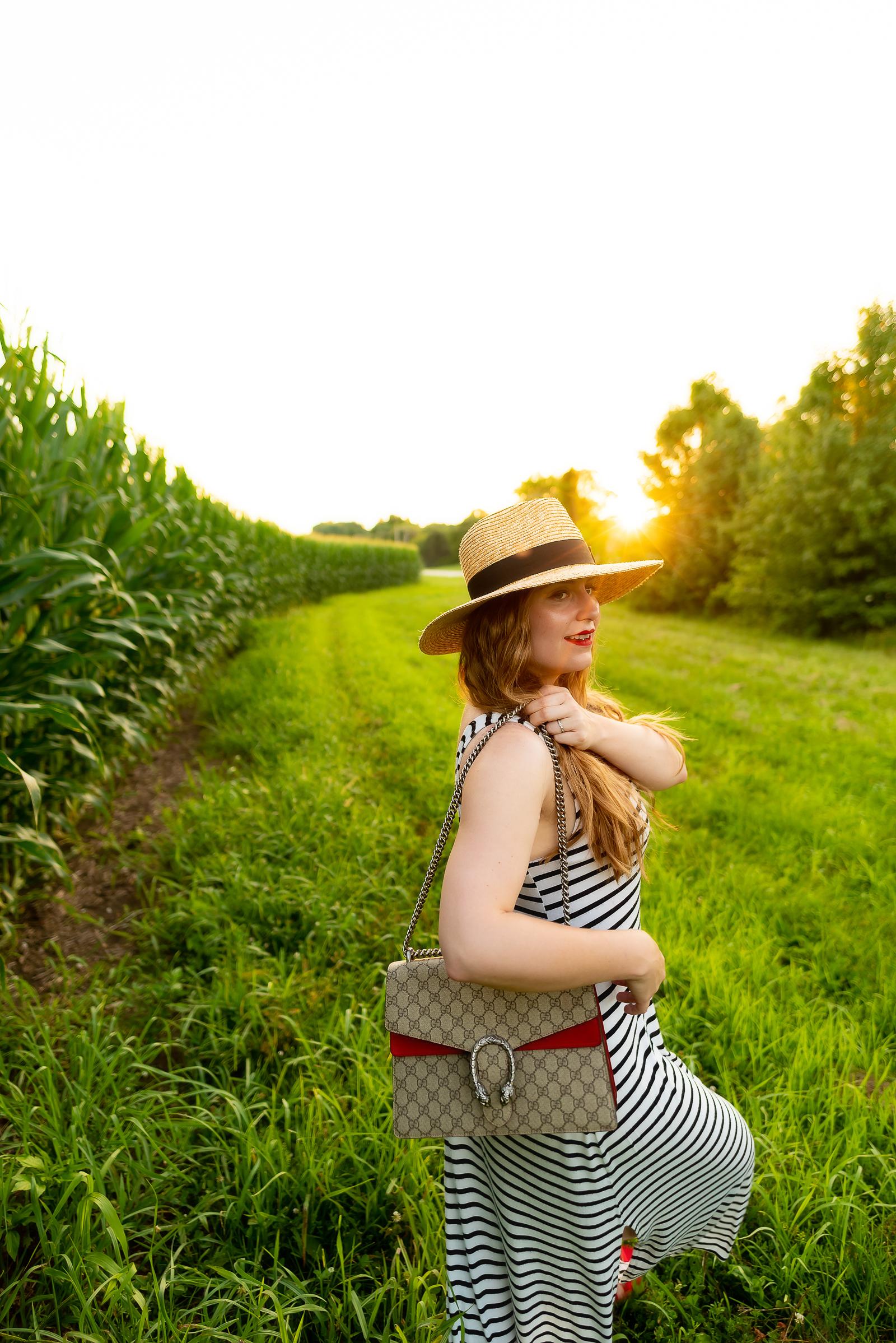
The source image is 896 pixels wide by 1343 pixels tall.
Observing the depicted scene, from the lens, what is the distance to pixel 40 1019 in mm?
2541

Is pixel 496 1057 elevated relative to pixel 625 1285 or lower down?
elevated

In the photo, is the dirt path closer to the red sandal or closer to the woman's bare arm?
the red sandal

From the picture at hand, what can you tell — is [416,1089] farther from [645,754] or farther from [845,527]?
[845,527]

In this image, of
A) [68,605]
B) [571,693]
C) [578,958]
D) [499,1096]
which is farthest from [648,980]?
[68,605]

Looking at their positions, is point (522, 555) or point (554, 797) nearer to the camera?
point (554, 797)

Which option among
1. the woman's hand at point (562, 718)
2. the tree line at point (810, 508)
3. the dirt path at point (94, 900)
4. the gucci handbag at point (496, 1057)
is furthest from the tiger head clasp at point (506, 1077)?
the tree line at point (810, 508)

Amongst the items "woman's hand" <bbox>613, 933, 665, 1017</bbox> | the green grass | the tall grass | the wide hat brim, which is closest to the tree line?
the green grass

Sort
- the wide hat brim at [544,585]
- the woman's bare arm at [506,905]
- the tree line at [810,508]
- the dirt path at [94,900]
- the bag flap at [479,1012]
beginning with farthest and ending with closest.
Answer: the tree line at [810,508] < the dirt path at [94,900] < the wide hat brim at [544,585] < the bag flap at [479,1012] < the woman's bare arm at [506,905]

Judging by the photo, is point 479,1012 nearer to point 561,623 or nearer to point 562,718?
point 562,718

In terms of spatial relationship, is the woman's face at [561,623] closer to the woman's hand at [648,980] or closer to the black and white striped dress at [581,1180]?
the black and white striped dress at [581,1180]

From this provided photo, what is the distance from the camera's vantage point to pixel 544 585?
1.28m

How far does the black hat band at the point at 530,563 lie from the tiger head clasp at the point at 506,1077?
0.73 meters

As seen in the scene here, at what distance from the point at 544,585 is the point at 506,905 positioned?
0.55 meters

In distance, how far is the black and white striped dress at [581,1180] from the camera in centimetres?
125
